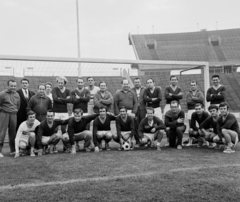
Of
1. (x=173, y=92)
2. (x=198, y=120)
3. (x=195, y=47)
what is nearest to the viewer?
(x=198, y=120)

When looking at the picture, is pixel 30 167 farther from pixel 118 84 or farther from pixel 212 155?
pixel 118 84

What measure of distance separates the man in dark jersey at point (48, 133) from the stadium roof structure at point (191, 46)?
28.8 meters

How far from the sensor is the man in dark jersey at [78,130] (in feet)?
17.9

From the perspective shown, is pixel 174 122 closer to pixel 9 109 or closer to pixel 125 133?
pixel 125 133

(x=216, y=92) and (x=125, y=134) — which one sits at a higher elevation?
(x=216, y=92)

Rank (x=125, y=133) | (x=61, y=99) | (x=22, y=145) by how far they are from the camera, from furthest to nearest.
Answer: (x=125, y=133), (x=61, y=99), (x=22, y=145)

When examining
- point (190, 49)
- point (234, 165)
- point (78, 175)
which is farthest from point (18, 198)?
point (190, 49)

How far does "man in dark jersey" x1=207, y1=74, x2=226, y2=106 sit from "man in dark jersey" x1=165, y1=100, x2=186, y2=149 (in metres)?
0.79

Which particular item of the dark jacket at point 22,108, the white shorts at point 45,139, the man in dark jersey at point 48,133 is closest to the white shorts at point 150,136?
the man in dark jersey at point 48,133

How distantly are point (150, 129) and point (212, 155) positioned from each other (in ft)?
4.62

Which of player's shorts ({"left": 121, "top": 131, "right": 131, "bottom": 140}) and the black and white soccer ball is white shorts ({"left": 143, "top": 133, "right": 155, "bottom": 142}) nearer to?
player's shorts ({"left": 121, "top": 131, "right": 131, "bottom": 140})

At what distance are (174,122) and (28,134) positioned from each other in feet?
9.67

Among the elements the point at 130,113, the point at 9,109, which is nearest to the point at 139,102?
the point at 130,113

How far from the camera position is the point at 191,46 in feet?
117
